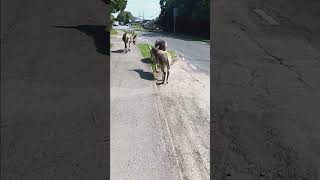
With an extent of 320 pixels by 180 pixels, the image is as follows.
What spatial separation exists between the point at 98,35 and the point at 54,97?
23.1 feet

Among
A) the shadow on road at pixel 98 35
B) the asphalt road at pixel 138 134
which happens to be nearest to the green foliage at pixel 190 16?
the shadow on road at pixel 98 35

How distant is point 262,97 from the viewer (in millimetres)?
11234

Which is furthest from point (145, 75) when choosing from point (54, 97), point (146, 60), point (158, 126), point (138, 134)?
point (138, 134)

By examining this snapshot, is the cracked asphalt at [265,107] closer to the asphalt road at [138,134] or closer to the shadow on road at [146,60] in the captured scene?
the asphalt road at [138,134]

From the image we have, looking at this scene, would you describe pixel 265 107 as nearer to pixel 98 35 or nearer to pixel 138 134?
pixel 138 134

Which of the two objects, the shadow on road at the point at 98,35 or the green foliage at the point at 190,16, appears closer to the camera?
the shadow on road at the point at 98,35

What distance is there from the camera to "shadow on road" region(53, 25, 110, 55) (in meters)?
15.9

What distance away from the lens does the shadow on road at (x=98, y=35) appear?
52.0ft

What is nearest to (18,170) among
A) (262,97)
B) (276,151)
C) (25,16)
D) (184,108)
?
(276,151)

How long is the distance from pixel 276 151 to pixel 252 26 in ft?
60.0

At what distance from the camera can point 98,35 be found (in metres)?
17.4

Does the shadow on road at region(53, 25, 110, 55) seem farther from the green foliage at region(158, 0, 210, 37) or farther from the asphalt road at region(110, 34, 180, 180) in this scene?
the green foliage at region(158, 0, 210, 37)

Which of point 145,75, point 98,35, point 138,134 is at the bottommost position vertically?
point 138,134

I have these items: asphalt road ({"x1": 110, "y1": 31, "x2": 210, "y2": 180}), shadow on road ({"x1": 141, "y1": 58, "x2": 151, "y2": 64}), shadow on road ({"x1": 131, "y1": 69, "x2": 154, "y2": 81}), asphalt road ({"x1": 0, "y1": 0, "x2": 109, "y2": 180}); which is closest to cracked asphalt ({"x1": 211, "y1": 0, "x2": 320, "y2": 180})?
asphalt road ({"x1": 110, "y1": 31, "x2": 210, "y2": 180})
